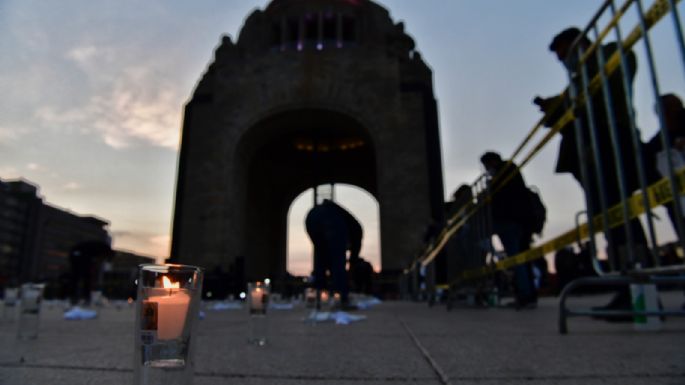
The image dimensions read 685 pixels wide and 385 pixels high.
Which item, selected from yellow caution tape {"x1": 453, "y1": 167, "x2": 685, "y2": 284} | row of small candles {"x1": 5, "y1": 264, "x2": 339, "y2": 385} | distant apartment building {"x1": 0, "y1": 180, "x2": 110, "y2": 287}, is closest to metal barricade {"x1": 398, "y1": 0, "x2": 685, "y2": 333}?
yellow caution tape {"x1": 453, "y1": 167, "x2": 685, "y2": 284}

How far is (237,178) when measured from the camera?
19.1m

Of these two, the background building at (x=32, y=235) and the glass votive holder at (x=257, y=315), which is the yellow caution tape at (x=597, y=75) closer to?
the glass votive holder at (x=257, y=315)

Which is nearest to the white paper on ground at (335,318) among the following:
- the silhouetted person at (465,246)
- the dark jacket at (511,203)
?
the silhouetted person at (465,246)

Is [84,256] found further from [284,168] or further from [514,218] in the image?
[284,168]

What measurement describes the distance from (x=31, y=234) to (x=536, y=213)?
3893 inches

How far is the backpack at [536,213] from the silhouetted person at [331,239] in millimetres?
2352

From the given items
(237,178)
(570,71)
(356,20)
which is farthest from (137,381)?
(356,20)

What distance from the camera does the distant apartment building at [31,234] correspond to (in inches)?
3002

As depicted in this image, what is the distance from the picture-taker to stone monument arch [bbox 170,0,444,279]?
17.5 metres

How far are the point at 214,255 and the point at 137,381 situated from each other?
17.1m

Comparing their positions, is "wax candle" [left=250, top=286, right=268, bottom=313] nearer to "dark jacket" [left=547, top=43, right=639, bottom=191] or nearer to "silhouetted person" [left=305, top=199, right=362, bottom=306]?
"dark jacket" [left=547, top=43, right=639, bottom=191]

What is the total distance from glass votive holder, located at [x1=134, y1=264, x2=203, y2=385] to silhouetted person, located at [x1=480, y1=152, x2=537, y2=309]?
5053 millimetres

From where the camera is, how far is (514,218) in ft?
19.5

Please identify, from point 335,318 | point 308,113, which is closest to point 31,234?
point 308,113
